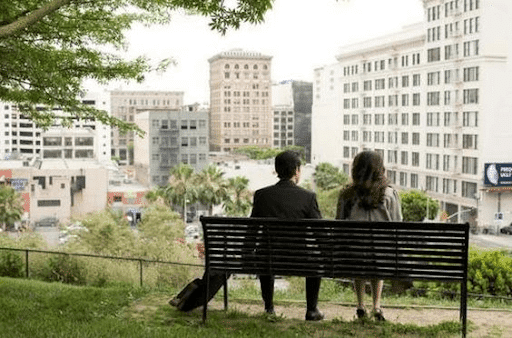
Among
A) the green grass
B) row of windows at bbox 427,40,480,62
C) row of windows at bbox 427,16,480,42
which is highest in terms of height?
row of windows at bbox 427,16,480,42

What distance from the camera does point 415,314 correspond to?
20.3ft

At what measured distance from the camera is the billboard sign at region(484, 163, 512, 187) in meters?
62.9

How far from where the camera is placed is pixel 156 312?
593cm

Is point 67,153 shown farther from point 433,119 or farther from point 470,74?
point 470,74

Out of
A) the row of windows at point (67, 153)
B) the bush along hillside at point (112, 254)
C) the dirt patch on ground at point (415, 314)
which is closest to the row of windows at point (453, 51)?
the bush along hillside at point (112, 254)

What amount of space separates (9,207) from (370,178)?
195 ft

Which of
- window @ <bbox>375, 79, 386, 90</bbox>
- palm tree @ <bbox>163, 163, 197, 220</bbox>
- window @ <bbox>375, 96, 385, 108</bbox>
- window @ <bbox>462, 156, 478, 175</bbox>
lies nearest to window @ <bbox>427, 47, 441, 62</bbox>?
window @ <bbox>375, 79, 386, 90</bbox>

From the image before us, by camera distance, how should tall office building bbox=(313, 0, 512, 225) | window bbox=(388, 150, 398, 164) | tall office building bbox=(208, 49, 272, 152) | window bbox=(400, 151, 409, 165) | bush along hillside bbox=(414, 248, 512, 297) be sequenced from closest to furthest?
1. bush along hillside bbox=(414, 248, 512, 297)
2. tall office building bbox=(313, 0, 512, 225)
3. window bbox=(400, 151, 409, 165)
4. window bbox=(388, 150, 398, 164)
5. tall office building bbox=(208, 49, 272, 152)

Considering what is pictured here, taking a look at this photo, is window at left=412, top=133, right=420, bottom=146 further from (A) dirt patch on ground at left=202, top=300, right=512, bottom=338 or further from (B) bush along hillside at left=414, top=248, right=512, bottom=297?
(A) dirt patch on ground at left=202, top=300, right=512, bottom=338

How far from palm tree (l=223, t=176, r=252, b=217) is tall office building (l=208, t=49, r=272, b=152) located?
125908mm

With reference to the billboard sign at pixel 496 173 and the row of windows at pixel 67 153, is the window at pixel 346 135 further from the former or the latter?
the row of windows at pixel 67 153

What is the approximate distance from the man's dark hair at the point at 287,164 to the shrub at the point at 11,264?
801 cm

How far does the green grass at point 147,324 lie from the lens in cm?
486

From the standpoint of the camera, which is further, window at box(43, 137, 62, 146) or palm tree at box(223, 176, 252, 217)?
window at box(43, 137, 62, 146)
